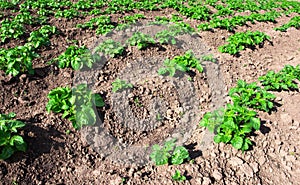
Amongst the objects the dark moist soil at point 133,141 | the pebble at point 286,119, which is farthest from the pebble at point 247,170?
the pebble at point 286,119

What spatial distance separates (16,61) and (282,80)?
6036mm

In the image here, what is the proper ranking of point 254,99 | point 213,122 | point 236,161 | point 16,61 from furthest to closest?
point 16,61
point 254,99
point 213,122
point 236,161

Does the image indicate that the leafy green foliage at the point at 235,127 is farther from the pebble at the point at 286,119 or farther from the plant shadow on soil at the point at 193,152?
the pebble at the point at 286,119

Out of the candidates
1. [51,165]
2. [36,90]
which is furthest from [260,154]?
[36,90]

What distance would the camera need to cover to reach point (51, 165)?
3662mm

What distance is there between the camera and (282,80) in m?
5.46

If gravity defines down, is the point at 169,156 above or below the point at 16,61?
below

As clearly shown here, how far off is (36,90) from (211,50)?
5325 mm

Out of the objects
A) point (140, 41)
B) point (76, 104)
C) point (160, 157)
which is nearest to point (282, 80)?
point (160, 157)

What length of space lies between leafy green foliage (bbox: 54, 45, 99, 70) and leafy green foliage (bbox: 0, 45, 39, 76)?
70 centimetres

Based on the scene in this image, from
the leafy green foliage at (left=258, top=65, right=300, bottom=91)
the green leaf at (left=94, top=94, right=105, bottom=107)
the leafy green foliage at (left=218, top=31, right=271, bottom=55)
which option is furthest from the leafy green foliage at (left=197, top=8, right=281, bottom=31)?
Result: the green leaf at (left=94, top=94, right=105, bottom=107)

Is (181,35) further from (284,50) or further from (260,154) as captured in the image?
(260,154)

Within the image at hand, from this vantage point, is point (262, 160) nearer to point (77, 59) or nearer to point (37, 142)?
point (37, 142)

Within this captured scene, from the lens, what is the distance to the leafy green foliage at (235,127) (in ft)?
12.5
